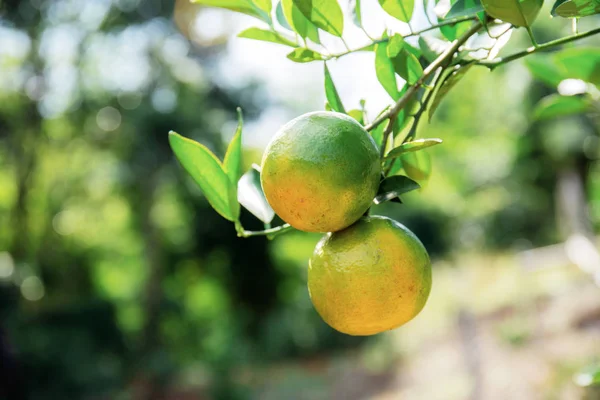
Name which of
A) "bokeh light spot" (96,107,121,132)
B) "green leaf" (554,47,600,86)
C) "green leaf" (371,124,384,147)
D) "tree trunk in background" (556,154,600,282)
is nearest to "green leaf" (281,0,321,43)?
"green leaf" (371,124,384,147)

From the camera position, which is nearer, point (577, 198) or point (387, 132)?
point (387, 132)

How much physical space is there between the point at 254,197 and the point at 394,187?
0.51 feet

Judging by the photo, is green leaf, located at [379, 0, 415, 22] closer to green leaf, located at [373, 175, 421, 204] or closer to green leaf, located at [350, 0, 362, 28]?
green leaf, located at [350, 0, 362, 28]

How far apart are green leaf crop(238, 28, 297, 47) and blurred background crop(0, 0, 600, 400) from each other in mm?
4054

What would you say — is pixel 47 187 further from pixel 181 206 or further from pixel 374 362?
pixel 374 362

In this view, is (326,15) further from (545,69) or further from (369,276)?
(545,69)

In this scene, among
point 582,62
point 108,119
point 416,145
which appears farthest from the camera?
point 108,119

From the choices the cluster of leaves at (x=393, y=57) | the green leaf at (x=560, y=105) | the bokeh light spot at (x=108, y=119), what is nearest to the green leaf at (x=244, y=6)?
the cluster of leaves at (x=393, y=57)

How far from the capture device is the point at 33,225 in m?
8.12

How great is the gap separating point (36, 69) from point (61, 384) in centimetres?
424

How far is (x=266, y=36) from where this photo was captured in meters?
0.54

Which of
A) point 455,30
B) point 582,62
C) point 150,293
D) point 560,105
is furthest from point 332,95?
point 150,293

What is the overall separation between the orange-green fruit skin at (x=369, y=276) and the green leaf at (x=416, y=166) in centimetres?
9

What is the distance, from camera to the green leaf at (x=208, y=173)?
18.8 inches
